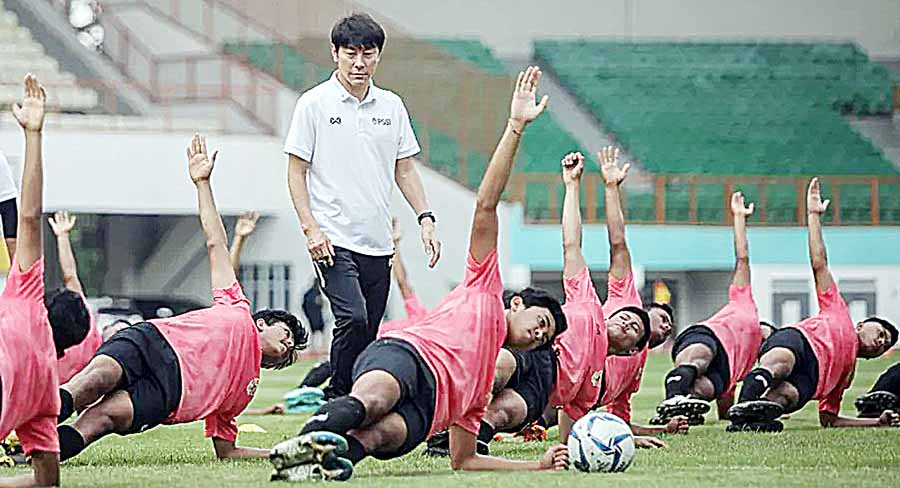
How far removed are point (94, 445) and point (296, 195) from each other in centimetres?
209

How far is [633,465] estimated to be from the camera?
6.23 m

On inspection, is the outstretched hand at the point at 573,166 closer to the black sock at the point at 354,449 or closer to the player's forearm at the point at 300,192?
the player's forearm at the point at 300,192

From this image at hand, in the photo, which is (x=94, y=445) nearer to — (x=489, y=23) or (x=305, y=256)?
(x=305, y=256)

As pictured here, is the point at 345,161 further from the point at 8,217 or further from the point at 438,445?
the point at 8,217

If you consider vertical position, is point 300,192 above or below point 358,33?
below

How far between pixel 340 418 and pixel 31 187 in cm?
121

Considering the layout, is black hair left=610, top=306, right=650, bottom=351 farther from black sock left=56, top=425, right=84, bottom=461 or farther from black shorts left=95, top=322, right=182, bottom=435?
black sock left=56, top=425, right=84, bottom=461

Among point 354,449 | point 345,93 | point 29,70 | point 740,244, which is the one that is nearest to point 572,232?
point 345,93

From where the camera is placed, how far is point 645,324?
7.41 meters

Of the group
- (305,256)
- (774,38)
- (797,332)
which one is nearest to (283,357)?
(797,332)

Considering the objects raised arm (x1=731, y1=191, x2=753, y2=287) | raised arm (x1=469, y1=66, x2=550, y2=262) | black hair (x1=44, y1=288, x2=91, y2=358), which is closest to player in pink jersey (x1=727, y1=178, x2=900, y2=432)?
raised arm (x1=731, y1=191, x2=753, y2=287)

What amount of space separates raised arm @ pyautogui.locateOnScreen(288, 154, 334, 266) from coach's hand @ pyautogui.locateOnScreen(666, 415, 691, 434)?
2.44m

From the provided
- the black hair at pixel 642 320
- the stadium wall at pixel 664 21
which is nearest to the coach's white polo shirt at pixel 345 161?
the black hair at pixel 642 320

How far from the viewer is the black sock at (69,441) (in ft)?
19.4
